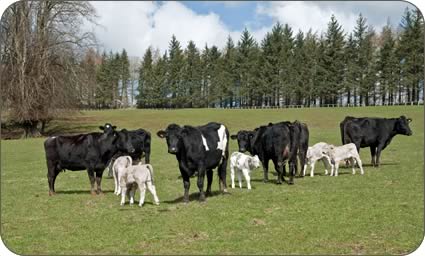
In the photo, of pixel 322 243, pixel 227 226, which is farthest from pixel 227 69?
pixel 322 243

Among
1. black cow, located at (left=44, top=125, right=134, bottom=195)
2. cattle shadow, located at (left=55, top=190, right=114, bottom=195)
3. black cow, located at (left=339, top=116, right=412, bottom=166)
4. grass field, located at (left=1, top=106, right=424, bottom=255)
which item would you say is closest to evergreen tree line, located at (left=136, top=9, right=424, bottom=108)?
grass field, located at (left=1, top=106, right=424, bottom=255)

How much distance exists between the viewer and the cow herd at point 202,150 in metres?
10.8

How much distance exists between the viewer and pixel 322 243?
7.13 m

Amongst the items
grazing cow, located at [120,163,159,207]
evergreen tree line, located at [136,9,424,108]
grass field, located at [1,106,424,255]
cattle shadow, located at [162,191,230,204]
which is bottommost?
cattle shadow, located at [162,191,230,204]

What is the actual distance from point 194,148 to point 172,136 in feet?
2.36

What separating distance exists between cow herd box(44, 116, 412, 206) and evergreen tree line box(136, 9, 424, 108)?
1345 millimetres

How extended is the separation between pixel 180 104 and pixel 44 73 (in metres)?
20.7

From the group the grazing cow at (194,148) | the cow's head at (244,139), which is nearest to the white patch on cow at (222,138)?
the grazing cow at (194,148)

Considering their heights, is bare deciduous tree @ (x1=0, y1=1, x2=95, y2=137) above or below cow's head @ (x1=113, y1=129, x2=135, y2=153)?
above

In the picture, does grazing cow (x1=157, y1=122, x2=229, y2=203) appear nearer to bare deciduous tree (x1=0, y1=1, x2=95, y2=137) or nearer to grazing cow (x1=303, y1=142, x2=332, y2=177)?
grazing cow (x1=303, y1=142, x2=332, y2=177)

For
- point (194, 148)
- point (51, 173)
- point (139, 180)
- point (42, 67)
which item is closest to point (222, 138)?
point (194, 148)

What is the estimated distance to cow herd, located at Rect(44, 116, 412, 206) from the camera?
10.8 m

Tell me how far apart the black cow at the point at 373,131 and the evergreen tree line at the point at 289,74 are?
12.8 ft

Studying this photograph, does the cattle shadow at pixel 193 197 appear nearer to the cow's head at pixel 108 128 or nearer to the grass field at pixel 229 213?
the grass field at pixel 229 213
